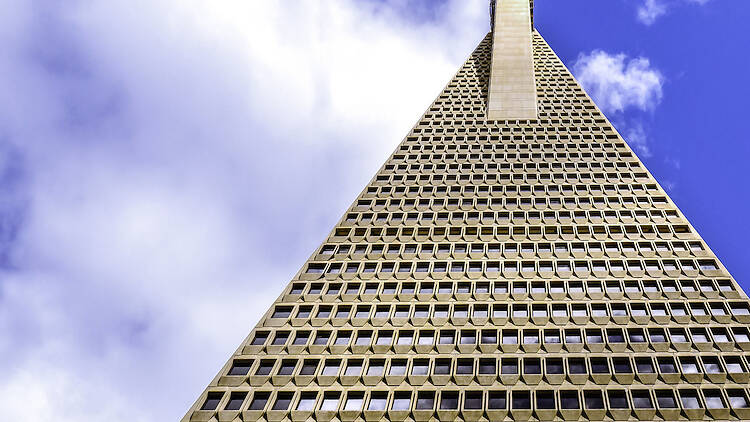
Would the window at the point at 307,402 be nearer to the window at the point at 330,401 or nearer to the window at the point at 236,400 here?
the window at the point at 330,401

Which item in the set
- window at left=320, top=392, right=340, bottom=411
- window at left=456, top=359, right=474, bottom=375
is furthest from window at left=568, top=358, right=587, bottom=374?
window at left=320, top=392, right=340, bottom=411

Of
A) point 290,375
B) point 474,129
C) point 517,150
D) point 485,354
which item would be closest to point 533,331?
point 485,354

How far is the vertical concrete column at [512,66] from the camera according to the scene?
82188mm

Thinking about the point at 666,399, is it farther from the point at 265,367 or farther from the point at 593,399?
the point at 265,367

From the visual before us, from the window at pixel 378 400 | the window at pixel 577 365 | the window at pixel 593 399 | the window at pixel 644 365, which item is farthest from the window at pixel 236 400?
the window at pixel 644 365

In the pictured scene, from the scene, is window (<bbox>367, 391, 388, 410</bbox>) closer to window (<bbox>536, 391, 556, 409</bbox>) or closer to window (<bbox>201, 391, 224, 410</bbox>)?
window (<bbox>536, 391, 556, 409</bbox>)

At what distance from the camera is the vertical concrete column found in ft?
270

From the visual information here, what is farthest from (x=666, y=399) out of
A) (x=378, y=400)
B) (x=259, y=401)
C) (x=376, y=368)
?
(x=259, y=401)

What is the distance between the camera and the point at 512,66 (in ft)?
300

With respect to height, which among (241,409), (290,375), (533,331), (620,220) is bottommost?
(241,409)

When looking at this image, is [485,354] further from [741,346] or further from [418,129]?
[418,129]

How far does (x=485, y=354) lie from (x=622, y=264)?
14202 millimetres

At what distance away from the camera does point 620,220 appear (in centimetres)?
5778

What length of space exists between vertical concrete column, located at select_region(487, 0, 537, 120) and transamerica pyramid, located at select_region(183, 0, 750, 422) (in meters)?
11.7
